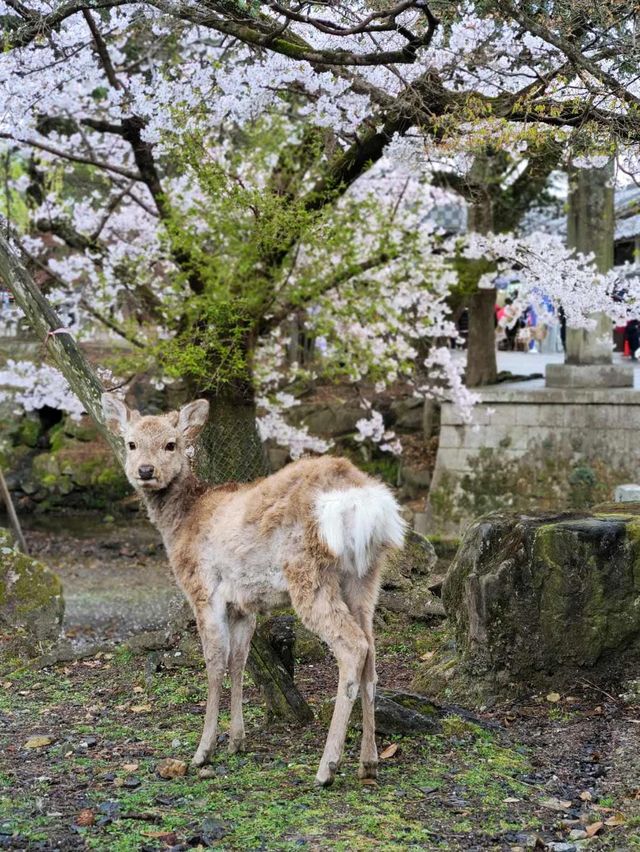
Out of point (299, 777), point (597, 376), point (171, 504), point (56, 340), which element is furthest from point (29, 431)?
point (299, 777)

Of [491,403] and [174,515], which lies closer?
[174,515]

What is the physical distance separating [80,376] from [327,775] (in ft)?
10.5

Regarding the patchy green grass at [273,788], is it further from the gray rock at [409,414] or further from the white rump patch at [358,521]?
the gray rock at [409,414]

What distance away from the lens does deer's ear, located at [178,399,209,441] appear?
585cm

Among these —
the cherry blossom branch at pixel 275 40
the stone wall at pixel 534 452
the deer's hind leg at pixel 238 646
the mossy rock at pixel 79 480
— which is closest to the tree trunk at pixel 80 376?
the deer's hind leg at pixel 238 646

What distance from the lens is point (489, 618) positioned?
21.1 ft

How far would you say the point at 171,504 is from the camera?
5941 mm

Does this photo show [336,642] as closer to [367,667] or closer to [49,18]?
[367,667]

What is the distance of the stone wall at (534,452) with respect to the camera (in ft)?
53.4

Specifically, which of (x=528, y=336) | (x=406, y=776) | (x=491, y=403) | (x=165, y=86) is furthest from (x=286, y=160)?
(x=528, y=336)

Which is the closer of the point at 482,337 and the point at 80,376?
the point at 80,376

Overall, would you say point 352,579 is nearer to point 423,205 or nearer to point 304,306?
point 304,306

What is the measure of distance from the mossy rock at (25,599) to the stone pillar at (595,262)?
979 centimetres

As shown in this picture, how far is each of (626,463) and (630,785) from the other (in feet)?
38.5
